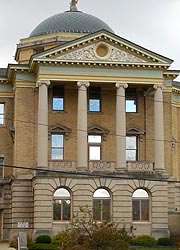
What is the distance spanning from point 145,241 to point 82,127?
9.75 meters

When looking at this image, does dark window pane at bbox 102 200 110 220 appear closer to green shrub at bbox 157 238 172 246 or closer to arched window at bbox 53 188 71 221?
arched window at bbox 53 188 71 221

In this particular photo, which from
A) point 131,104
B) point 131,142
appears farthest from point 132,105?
point 131,142

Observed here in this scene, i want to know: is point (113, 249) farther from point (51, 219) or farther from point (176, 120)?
point (176, 120)

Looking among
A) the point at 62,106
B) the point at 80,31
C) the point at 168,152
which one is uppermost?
the point at 80,31

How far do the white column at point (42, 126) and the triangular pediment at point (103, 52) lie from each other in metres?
2.30

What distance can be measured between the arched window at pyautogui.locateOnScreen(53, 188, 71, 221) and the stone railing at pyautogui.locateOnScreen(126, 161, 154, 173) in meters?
5.31

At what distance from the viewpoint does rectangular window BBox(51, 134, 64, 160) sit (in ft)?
190

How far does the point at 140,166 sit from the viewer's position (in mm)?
55656

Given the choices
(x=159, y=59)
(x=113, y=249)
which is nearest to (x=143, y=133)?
(x=159, y=59)

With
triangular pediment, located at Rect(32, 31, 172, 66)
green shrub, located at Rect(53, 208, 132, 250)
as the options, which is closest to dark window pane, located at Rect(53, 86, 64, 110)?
triangular pediment, located at Rect(32, 31, 172, 66)

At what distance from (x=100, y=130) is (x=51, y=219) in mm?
9089

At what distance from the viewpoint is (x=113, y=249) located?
33.6 m

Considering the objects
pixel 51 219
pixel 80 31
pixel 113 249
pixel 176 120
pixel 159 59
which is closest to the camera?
pixel 113 249

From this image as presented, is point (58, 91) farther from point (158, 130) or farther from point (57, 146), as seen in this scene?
point (158, 130)
